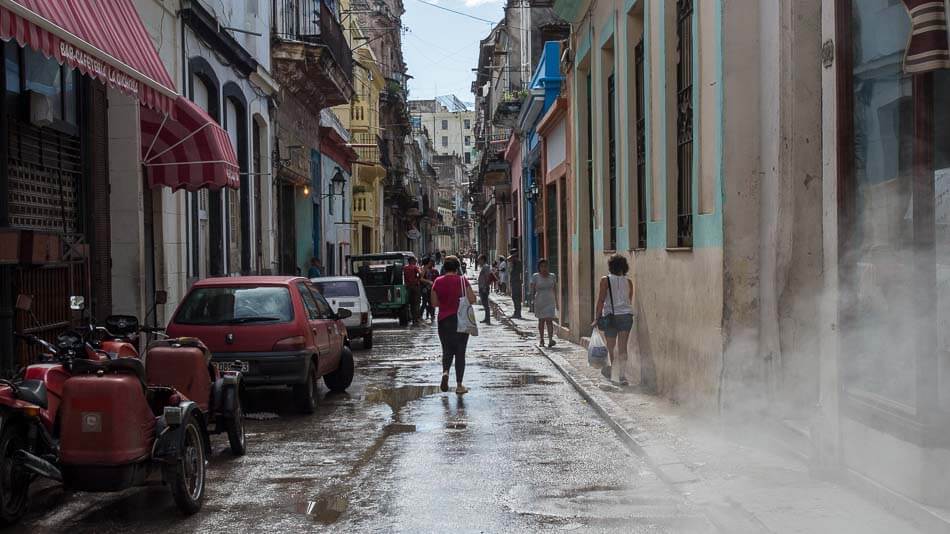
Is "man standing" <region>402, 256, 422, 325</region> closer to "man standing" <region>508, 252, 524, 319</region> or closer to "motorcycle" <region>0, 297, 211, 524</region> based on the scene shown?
"man standing" <region>508, 252, 524, 319</region>

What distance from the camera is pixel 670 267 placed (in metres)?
10.9

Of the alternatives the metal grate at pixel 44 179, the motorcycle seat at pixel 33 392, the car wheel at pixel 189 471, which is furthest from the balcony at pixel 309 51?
the motorcycle seat at pixel 33 392

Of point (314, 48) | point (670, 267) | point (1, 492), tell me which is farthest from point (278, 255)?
point (1, 492)

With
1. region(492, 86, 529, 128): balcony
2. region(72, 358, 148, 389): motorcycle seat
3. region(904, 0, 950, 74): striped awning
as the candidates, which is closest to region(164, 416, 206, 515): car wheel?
region(72, 358, 148, 389): motorcycle seat

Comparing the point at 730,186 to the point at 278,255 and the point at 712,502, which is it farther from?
the point at 278,255

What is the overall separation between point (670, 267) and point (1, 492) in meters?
7.15

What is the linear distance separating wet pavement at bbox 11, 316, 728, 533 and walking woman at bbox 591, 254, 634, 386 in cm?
89

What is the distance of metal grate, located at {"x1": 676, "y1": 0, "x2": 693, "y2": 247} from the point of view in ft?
34.4

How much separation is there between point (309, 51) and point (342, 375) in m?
13.4

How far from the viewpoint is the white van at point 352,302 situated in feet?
62.1

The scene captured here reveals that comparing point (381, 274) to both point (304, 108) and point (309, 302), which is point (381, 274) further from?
point (309, 302)

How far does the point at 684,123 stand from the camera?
35.3 ft

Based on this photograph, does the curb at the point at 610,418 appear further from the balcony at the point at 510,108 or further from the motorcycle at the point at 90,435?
the balcony at the point at 510,108

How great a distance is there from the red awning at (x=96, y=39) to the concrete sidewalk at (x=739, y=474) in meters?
5.66
